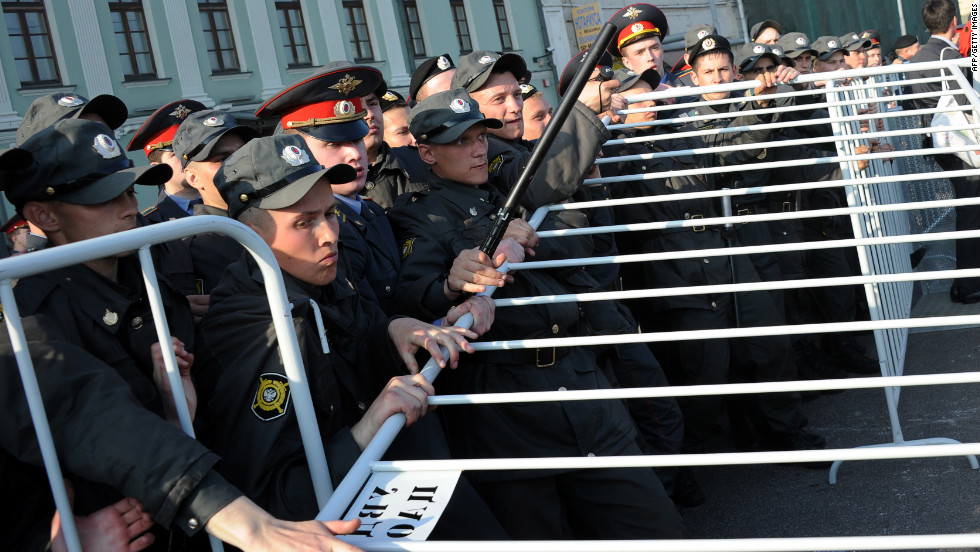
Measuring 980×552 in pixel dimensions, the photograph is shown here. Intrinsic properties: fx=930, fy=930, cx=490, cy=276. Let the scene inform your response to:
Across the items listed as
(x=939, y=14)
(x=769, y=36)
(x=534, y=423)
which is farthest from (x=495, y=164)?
(x=939, y=14)

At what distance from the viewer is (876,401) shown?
5406mm

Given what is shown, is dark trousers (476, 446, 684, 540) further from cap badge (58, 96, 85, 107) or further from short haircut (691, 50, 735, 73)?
short haircut (691, 50, 735, 73)

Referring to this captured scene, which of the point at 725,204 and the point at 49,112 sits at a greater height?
the point at 49,112

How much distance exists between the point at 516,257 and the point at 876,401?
11.2 feet

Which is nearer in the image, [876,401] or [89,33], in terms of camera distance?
[876,401]

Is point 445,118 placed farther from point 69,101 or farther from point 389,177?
point 69,101

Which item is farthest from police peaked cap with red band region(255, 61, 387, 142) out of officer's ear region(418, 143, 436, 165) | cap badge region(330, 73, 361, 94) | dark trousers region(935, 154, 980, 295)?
dark trousers region(935, 154, 980, 295)

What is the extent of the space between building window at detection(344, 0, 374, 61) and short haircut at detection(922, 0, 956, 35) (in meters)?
12.4

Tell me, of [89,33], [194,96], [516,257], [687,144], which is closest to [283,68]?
[194,96]

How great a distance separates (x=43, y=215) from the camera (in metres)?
2.22

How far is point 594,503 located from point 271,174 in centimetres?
149

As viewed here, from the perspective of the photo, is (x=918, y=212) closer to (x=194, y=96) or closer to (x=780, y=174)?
(x=780, y=174)

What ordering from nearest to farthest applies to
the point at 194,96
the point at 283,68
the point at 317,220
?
1. the point at 317,220
2. the point at 194,96
3. the point at 283,68

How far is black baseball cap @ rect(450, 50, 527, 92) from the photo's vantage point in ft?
12.7
